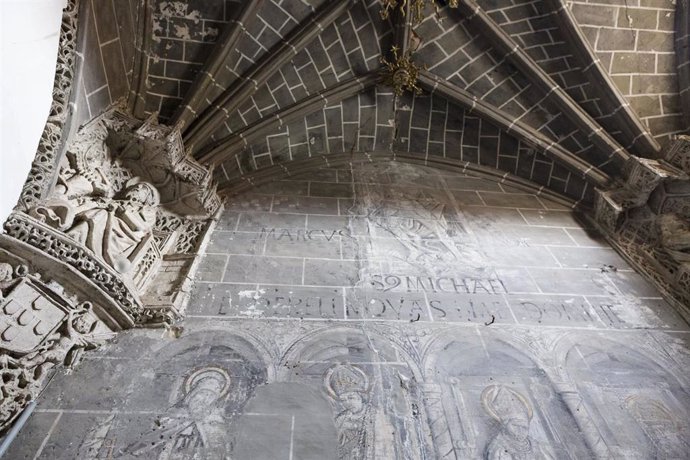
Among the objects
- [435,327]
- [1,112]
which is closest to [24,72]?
[1,112]

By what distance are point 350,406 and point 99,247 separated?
8.14 ft

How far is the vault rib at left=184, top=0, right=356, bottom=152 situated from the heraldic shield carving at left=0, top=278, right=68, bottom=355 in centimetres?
288

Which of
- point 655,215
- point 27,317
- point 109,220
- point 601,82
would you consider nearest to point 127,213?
point 109,220

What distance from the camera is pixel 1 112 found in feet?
10.5

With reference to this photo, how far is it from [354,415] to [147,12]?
525 cm

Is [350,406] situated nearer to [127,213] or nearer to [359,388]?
[359,388]

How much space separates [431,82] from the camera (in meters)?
6.90

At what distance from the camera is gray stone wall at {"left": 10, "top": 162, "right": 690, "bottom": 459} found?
310 cm

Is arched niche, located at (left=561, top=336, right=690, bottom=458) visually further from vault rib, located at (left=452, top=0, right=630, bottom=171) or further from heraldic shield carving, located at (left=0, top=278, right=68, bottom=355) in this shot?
heraldic shield carving, located at (left=0, top=278, right=68, bottom=355)

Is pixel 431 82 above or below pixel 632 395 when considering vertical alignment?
above

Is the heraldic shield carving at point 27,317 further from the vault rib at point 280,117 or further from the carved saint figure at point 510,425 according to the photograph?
the carved saint figure at point 510,425

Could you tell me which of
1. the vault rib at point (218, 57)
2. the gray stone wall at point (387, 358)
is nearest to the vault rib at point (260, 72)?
the vault rib at point (218, 57)

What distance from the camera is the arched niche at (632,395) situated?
3.27 metres

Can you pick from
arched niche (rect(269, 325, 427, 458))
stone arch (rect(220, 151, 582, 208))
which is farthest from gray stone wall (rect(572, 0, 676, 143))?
arched niche (rect(269, 325, 427, 458))
